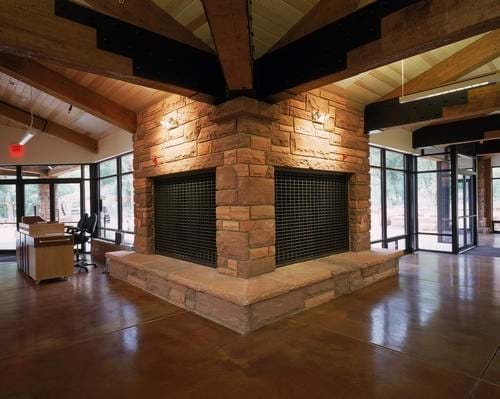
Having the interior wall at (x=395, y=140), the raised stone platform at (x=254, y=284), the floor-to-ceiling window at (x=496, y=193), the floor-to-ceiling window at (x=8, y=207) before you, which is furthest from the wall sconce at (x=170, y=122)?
the floor-to-ceiling window at (x=496, y=193)

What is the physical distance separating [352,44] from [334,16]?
434 millimetres

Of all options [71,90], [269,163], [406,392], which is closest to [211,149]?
[269,163]

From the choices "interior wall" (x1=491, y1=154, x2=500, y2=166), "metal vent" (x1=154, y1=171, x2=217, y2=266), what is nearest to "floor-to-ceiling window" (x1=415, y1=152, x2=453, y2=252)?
"interior wall" (x1=491, y1=154, x2=500, y2=166)

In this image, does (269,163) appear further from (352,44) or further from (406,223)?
(406,223)

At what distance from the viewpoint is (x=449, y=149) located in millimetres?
7152

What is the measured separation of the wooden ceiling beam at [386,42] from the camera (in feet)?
6.64

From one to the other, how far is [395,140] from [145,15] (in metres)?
5.49

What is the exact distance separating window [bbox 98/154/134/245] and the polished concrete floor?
2721mm

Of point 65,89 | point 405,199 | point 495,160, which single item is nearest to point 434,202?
point 405,199

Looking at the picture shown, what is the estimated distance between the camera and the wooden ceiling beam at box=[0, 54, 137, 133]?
3.78 metres

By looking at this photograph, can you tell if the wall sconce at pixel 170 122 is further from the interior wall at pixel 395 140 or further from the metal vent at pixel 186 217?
the interior wall at pixel 395 140

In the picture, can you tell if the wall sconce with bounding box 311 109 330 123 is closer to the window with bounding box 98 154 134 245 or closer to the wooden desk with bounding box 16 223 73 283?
the window with bounding box 98 154 134 245

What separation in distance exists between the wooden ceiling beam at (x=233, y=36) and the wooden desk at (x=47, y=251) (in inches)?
158

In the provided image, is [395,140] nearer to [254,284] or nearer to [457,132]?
[457,132]
